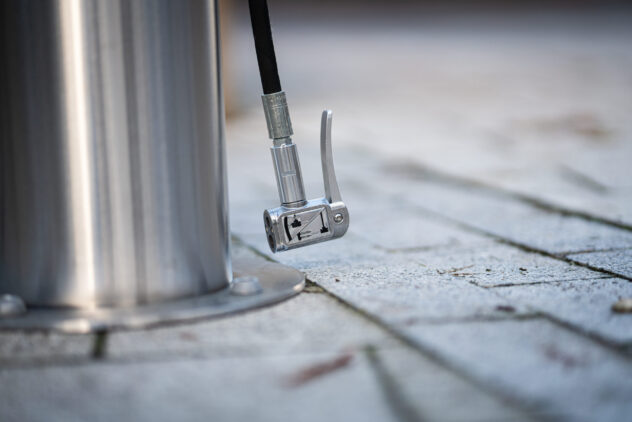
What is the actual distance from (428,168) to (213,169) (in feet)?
6.17

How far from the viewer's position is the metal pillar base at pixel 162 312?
4.59 ft

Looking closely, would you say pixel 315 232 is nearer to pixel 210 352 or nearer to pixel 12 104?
pixel 210 352

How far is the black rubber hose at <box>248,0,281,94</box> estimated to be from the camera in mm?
1622

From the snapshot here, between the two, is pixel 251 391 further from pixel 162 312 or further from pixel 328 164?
pixel 328 164

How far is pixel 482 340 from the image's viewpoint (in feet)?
4.43

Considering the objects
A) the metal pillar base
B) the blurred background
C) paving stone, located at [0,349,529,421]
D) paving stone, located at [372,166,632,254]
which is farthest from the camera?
the blurred background

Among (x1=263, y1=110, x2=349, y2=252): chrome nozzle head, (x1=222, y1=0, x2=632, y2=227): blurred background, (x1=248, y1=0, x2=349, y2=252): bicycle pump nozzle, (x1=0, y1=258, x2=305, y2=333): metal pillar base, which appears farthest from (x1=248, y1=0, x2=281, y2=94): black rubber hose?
(x1=222, y1=0, x2=632, y2=227): blurred background

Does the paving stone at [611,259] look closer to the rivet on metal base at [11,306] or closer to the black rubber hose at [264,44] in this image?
the black rubber hose at [264,44]

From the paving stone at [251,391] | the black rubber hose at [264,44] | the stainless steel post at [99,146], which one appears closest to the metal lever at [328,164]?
the black rubber hose at [264,44]

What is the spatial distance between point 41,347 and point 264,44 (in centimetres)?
67

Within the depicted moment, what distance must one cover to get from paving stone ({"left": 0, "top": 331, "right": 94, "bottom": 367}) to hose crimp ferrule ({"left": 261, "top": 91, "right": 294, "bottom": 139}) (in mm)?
527

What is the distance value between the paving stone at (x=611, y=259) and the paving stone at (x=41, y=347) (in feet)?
3.44

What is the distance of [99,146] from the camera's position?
1.43 meters

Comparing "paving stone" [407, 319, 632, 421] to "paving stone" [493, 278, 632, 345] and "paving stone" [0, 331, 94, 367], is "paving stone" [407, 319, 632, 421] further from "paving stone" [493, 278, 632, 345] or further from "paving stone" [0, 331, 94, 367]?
"paving stone" [0, 331, 94, 367]
